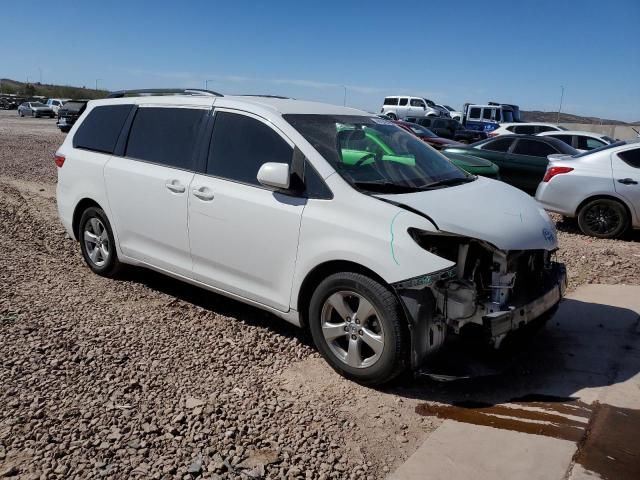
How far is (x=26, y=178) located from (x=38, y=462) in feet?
34.5

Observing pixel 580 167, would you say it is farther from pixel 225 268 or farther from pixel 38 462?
pixel 38 462

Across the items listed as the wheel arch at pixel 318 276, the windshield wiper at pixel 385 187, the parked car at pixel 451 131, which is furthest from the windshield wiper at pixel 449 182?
the parked car at pixel 451 131

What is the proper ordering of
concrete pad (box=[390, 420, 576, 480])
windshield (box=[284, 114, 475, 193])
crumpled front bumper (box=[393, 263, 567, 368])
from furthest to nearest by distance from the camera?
1. windshield (box=[284, 114, 475, 193])
2. crumpled front bumper (box=[393, 263, 567, 368])
3. concrete pad (box=[390, 420, 576, 480])

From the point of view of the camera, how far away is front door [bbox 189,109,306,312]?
13.3 ft

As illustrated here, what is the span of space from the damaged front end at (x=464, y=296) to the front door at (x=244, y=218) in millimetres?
931

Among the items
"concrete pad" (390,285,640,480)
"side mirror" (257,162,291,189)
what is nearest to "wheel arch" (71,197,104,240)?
"side mirror" (257,162,291,189)

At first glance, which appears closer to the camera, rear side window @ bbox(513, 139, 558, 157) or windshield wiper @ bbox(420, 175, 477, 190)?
windshield wiper @ bbox(420, 175, 477, 190)

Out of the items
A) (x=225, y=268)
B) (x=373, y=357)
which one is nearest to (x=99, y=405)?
(x=225, y=268)

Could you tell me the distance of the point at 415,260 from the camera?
3486mm

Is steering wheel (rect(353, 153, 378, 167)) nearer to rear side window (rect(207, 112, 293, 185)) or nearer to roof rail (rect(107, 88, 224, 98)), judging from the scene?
rear side window (rect(207, 112, 293, 185))

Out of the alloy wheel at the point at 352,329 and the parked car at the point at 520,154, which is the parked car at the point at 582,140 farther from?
the alloy wheel at the point at 352,329

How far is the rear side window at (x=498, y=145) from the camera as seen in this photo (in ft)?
41.1

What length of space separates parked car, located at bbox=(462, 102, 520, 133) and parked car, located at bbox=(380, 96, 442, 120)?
10.3 ft

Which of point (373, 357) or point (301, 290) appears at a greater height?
point (301, 290)
